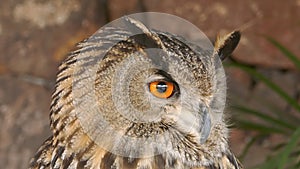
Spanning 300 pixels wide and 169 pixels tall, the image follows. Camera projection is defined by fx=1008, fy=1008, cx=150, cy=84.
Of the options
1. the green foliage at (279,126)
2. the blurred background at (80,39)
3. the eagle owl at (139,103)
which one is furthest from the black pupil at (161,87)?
the blurred background at (80,39)

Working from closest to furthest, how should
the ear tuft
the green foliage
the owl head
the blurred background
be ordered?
the owl head < the ear tuft < the green foliage < the blurred background

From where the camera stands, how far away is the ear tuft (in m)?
3.27

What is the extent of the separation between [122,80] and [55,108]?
29 centimetres

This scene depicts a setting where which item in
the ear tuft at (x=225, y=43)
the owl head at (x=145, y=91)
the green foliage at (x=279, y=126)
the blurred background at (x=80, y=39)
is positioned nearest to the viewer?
the owl head at (x=145, y=91)

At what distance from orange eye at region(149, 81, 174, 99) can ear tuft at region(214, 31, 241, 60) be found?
0.24 m

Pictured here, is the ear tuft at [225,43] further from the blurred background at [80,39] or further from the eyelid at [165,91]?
the blurred background at [80,39]

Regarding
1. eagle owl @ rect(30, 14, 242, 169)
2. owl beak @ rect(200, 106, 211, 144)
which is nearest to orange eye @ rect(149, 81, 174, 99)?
eagle owl @ rect(30, 14, 242, 169)

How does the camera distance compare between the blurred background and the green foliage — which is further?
the blurred background

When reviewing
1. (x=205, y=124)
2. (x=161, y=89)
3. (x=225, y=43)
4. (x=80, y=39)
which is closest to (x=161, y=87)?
(x=161, y=89)

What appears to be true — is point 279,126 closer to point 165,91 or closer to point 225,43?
point 225,43

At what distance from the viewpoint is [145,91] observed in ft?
10.1

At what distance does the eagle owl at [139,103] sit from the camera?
303 centimetres

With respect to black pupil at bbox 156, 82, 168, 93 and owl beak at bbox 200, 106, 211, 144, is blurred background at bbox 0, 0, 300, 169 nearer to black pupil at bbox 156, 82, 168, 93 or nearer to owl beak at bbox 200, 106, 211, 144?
owl beak at bbox 200, 106, 211, 144

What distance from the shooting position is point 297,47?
5398mm
